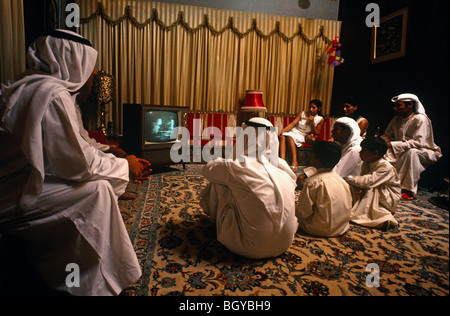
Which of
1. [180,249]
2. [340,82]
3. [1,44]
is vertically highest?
[340,82]

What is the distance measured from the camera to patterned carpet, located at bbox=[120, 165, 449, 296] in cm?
55

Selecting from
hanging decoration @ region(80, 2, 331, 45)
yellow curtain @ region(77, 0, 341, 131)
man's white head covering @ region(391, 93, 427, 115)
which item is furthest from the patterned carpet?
hanging decoration @ region(80, 2, 331, 45)

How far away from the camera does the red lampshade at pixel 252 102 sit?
4918 mm

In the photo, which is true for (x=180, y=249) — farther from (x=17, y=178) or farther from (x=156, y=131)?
(x=156, y=131)

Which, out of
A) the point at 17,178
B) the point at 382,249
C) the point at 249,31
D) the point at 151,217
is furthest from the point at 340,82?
the point at 17,178

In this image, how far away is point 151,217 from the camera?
2.20 m

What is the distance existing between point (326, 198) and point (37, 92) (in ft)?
5.83

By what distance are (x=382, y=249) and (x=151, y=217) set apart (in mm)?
1791

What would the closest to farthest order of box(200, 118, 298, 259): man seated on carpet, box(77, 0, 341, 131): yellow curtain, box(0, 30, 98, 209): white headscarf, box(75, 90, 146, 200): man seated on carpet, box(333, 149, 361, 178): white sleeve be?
box(0, 30, 98, 209): white headscarf → box(75, 90, 146, 200): man seated on carpet → box(200, 118, 298, 259): man seated on carpet → box(333, 149, 361, 178): white sleeve → box(77, 0, 341, 131): yellow curtain

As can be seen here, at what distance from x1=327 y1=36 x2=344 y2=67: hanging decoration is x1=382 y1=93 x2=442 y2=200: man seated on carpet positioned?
4.50 m

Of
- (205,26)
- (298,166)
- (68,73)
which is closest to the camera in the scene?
(68,73)

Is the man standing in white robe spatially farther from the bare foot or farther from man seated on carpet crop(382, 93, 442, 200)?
the bare foot

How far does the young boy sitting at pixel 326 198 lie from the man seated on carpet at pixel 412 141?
94 cm

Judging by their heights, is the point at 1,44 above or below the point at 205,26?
below
